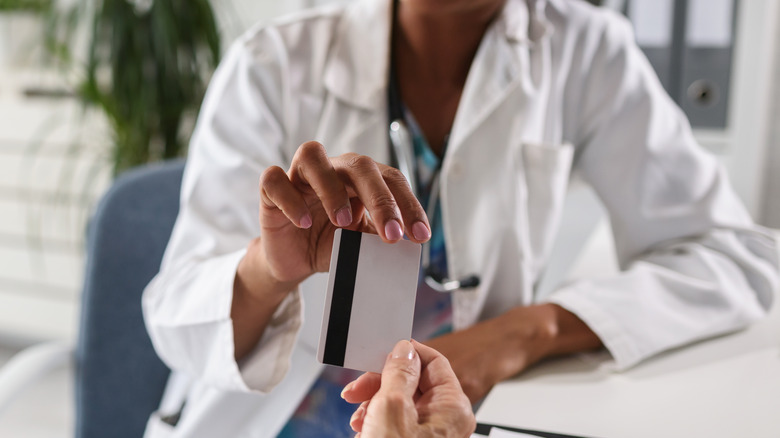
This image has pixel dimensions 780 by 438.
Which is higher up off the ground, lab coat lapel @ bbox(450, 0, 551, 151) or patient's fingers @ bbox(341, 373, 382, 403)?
lab coat lapel @ bbox(450, 0, 551, 151)

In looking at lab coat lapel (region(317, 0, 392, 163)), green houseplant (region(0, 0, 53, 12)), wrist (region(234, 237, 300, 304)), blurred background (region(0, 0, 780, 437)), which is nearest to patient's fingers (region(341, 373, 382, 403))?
wrist (region(234, 237, 300, 304))

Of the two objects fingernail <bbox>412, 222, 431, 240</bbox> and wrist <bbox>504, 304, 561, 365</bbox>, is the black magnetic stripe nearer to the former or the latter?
fingernail <bbox>412, 222, 431, 240</bbox>

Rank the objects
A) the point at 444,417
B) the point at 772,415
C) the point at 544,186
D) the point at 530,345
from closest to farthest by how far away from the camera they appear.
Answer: the point at 444,417
the point at 772,415
the point at 530,345
the point at 544,186

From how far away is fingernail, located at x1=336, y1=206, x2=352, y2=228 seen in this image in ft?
1.20

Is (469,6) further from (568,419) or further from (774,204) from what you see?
(774,204)

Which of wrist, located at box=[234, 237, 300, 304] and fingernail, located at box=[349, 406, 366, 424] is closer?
fingernail, located at box=[349, 406, 366, 424]

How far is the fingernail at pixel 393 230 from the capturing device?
0.33 m

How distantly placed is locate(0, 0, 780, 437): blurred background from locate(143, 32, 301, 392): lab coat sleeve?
73 centimetres

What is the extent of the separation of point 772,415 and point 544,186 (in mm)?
321

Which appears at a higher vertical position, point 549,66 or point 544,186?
point 549,66

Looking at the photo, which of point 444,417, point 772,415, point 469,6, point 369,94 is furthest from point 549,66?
point 444,417

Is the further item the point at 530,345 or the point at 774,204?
the point at 774,204

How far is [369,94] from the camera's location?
2.35ft

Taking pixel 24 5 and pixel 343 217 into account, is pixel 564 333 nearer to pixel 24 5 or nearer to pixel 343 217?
pixel 343 217
